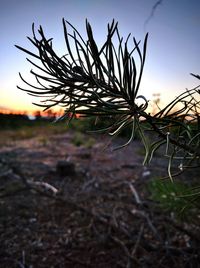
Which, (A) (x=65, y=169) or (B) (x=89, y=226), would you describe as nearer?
(B) (x=89, y=226)

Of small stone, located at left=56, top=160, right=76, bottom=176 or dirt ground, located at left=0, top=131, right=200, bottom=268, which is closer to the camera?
dirt ground, located at left=0, top=131, right=200, bottom=268

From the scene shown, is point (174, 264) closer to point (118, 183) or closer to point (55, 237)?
point (55, 237)

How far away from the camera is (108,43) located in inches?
24.6

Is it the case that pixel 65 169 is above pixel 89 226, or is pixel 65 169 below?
above

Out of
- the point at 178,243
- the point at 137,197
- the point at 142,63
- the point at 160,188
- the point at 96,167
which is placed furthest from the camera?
the point at 96,167

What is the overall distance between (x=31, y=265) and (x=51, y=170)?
7.87 feet

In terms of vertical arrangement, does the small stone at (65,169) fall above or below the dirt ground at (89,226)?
above

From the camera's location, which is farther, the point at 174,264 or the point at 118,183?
the point at 118,183

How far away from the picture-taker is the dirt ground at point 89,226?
1854mm

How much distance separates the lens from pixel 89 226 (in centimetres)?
233

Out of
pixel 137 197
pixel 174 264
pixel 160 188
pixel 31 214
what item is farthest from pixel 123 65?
pixel 137 197

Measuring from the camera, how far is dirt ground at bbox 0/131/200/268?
6.08ft

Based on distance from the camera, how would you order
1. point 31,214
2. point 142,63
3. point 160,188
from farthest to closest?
point 31,214
point 160,188
point 142,63

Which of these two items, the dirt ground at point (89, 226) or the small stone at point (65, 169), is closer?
the dirt ground at point (89, 226)
